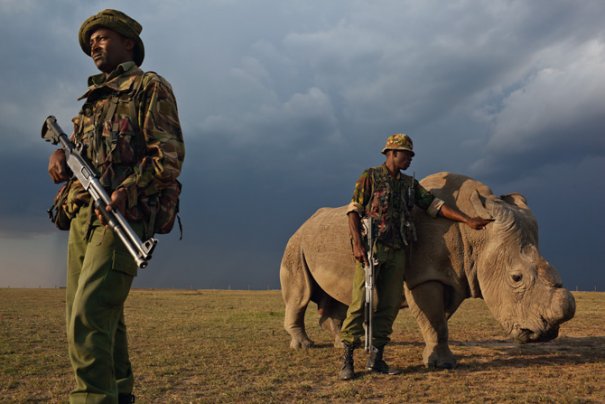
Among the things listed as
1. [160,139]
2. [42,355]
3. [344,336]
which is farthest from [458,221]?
[42,355]

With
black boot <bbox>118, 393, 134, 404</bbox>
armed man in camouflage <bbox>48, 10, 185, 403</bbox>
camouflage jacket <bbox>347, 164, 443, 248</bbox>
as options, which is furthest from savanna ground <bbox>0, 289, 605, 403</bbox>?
armed man in camouflage <bbox>48, 10, 185, 403</bbox>

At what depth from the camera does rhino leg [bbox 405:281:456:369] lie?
6551 mm

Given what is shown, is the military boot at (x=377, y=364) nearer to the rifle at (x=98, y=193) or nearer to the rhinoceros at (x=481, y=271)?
the rhinoceros at (x=481, y=271)

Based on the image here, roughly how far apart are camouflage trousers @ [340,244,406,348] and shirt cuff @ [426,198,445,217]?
0.70 metres

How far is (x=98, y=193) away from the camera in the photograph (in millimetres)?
3240

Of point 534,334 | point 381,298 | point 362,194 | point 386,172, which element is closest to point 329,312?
point 381,298

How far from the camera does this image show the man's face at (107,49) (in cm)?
370

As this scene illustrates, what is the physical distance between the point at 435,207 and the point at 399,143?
95 centimetres

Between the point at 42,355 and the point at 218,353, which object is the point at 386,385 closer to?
the point at 218,353

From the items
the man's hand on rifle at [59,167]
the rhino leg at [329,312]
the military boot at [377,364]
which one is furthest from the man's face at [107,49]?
the rhino leg at [329,312]

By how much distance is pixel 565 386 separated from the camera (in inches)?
215

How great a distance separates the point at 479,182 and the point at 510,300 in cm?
173

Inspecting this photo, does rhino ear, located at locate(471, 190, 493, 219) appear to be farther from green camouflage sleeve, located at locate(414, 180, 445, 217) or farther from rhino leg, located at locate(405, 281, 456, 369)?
rhino leg, located at locate(405, 281, 456, 369)

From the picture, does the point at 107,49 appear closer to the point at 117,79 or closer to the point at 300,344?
the point at 117,79
